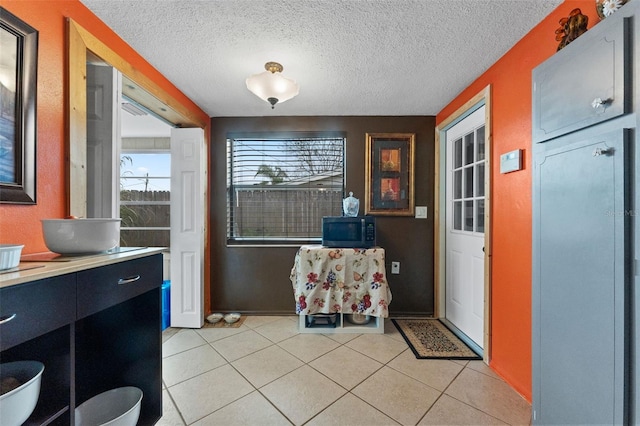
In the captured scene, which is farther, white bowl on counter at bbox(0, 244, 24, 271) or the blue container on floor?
the blue container on floor

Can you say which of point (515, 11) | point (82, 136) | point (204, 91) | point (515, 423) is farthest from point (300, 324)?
point (515, 11)

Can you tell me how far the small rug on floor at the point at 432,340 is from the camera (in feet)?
6.37

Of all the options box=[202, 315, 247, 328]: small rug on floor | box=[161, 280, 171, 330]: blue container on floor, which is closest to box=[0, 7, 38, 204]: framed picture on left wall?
box=[161, 280, 171, 330]: blue container on floor

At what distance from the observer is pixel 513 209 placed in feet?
5.18

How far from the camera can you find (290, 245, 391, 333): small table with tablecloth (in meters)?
2.24

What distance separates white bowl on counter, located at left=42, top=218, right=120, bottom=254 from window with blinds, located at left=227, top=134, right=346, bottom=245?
67.9 inches

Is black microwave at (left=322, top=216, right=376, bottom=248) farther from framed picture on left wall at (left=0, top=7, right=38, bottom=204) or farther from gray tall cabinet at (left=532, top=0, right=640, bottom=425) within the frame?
framed picture on left wall at (left=0, top=7, right=38, bottom=204)

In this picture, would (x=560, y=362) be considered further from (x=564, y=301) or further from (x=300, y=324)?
(x=300, y=324)

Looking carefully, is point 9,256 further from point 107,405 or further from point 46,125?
point 107,405

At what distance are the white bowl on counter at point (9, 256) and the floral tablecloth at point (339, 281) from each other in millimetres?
1713

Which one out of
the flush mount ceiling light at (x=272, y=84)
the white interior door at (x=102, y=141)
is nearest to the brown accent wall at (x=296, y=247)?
the flush mount ceiling light at (x=272, y=84)

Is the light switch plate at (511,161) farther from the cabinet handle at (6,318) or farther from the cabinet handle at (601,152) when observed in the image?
the cabinet handle at (6,318)

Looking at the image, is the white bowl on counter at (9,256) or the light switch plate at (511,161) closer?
the white bowl on counter at (9,256)

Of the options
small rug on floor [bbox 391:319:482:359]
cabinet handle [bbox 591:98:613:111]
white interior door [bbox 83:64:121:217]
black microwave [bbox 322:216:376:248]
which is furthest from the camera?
black microwave [bbox 322:216:376:248]
